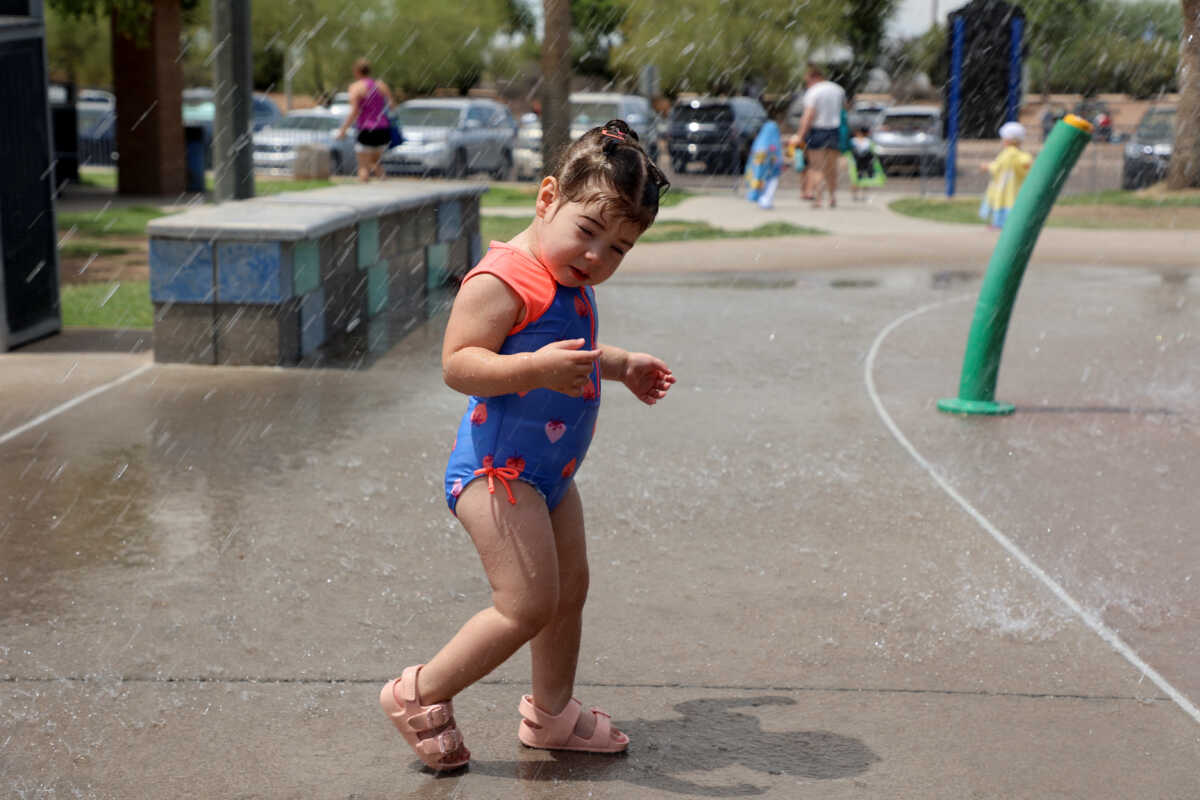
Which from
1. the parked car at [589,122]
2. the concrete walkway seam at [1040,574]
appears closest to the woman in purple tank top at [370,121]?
the concrete walkway seam at [1040,574]

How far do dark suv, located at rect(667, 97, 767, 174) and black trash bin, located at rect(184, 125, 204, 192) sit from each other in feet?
31.7

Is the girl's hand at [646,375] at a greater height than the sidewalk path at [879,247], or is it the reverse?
the girl's hand at [646,375]

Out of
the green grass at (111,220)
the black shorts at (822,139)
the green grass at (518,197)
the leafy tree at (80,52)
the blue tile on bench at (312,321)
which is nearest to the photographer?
the blue tile on bench at (312,321)

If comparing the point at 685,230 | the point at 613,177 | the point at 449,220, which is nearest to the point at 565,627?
the point at 613,177

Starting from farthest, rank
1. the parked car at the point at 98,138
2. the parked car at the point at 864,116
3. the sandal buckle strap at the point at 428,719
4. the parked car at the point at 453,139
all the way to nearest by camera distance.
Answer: the parked car at the point at 864,116, the parked car at the point at 98,138, the parked car at the point at 453,139, the sandal buckle strap at the point at 428,719

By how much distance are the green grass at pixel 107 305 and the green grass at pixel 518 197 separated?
8.27m

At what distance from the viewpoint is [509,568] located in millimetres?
3082

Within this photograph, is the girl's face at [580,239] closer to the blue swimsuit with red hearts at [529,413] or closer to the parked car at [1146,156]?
the blue swimsuit with red hearts at [529,413]

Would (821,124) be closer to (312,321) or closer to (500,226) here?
(500,226)

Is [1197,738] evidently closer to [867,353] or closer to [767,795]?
[767,795]

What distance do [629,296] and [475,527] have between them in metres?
7.90

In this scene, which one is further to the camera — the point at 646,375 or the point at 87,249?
the point at 87,249

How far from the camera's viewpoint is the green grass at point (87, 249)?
13.6 metres

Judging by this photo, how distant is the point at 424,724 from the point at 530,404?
0.74m
